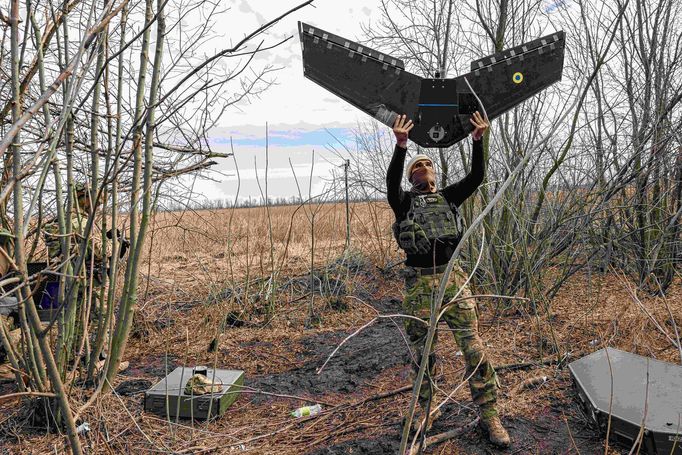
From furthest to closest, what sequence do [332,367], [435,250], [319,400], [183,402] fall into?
1. [332,367]
2. [319,400]
3. [183,402]
4. [435,250]

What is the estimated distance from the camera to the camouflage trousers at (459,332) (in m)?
2.86

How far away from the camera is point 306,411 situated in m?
3.52

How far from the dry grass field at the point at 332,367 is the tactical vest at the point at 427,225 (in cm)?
98

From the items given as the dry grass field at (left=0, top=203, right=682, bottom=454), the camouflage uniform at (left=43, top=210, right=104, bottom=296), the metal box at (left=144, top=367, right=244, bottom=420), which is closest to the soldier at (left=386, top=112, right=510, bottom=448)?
the dry grass field at (left=0, top=203, right=682, bottom=454)

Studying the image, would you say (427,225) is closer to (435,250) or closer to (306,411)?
(435,250)

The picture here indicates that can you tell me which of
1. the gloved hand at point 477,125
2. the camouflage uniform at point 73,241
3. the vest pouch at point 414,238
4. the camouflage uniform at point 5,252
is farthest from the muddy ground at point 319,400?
the gloved hand at point 477,125

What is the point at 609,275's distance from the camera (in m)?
6.05

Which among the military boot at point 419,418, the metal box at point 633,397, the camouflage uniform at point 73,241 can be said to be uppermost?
the camouflage uniform at point 73,241

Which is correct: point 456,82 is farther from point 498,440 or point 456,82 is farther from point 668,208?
point 668,208

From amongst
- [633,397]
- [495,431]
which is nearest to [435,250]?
[495,431]

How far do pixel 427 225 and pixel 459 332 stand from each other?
0.68 metres

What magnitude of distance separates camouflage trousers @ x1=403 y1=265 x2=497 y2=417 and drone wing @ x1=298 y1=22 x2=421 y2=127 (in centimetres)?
110

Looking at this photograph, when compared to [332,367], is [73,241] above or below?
above

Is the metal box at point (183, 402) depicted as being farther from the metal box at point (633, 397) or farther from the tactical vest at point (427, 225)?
the metal box at point (633, 397)
